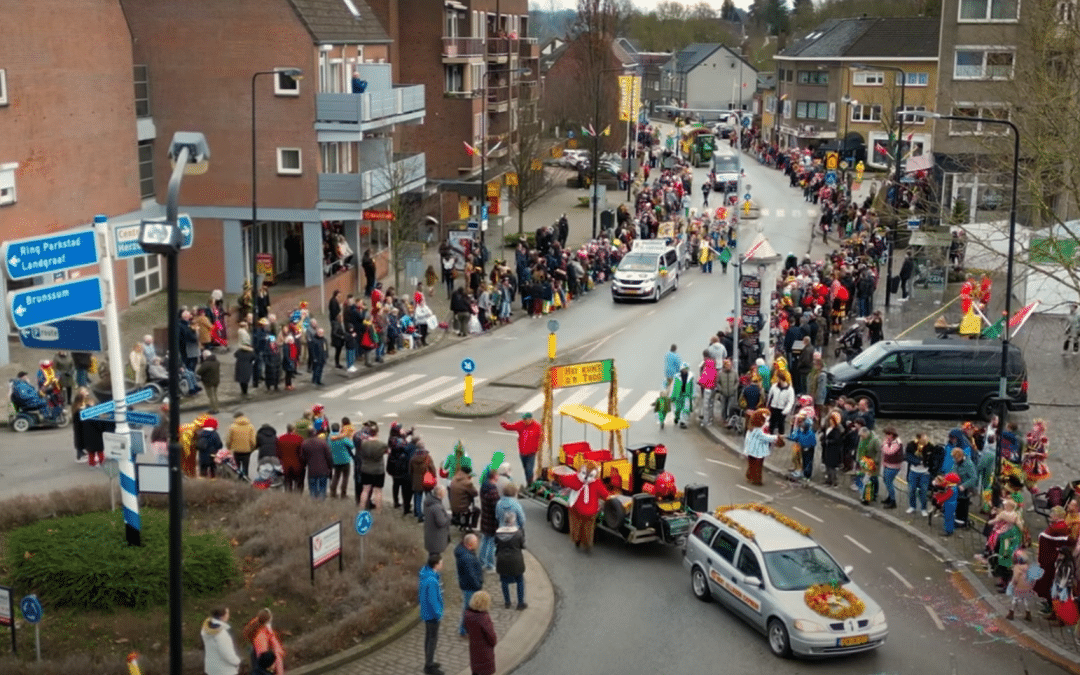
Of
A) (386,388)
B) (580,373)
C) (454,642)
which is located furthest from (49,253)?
(386,388)

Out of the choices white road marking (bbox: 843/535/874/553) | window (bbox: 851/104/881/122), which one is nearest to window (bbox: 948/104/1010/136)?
white road marking (bbox: 843/535/874/553)

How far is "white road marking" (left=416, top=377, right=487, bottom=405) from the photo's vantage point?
98.1 feet

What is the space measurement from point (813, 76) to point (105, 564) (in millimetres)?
88163

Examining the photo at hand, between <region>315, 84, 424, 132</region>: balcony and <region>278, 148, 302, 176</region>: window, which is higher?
<region>315, 84, 424, 132</region>: balcony

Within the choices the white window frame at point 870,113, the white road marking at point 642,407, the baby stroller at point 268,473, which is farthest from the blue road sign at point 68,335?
the white window frame at point 870,113

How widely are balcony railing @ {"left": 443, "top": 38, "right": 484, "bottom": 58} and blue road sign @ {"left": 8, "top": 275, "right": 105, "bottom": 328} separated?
44.7m

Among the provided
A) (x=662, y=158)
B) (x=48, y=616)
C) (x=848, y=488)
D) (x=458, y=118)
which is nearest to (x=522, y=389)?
(x=848, y=488)

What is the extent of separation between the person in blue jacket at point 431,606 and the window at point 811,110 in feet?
284

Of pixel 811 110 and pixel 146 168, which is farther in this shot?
pixel 811 110

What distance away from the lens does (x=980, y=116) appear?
36656 mm

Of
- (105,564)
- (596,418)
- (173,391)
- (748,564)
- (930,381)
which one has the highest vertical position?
(173,391)

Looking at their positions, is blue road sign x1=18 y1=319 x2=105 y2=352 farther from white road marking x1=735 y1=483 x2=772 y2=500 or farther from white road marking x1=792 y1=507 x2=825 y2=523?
white road marking x1=735 y1=483 x2=772 y2=500

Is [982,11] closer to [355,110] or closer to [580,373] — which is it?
[355,110]

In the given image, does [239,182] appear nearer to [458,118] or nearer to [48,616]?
[458,118]
